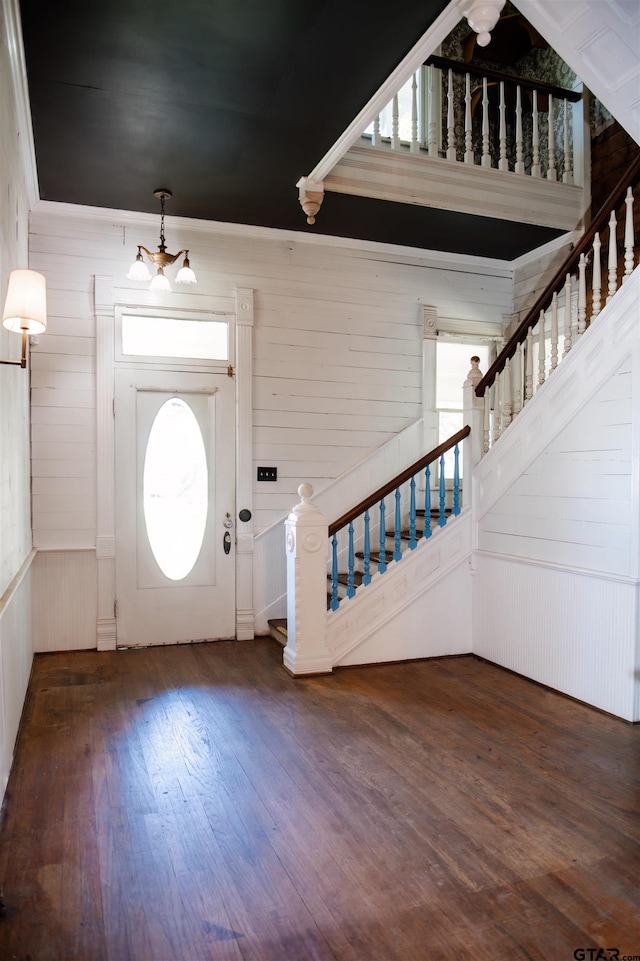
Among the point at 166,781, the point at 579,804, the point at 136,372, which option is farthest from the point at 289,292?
the point at 579,804

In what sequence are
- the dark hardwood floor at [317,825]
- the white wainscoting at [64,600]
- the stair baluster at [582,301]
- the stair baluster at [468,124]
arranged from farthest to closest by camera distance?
the white wainscoting at [64,600] → the stair baluster at [468,124] → the stair baluster at [582,301] → the dark hardwood floor at [317,825]

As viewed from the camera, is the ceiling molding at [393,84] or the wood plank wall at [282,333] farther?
the wood plank wall at [282,333]

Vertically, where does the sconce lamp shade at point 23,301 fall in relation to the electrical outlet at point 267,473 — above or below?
above

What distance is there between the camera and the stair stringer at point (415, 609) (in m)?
4.55

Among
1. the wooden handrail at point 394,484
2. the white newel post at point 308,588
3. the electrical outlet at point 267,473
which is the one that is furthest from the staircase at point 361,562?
the electrical outlet at point 267,473

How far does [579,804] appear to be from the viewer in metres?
2.68

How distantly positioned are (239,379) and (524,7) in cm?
310

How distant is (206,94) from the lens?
3.39 metres

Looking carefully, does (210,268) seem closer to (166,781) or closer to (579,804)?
(166,781)

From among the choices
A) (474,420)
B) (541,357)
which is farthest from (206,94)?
(474,420)

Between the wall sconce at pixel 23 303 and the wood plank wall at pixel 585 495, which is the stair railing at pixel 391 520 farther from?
the wall sconce at pixel 23 303

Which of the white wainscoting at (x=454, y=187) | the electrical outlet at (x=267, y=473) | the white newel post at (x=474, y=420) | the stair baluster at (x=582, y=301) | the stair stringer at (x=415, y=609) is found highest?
the white wainscoting at (x=454, y=187)

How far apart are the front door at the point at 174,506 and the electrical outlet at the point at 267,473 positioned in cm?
24

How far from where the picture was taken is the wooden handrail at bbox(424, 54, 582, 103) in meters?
4.70
